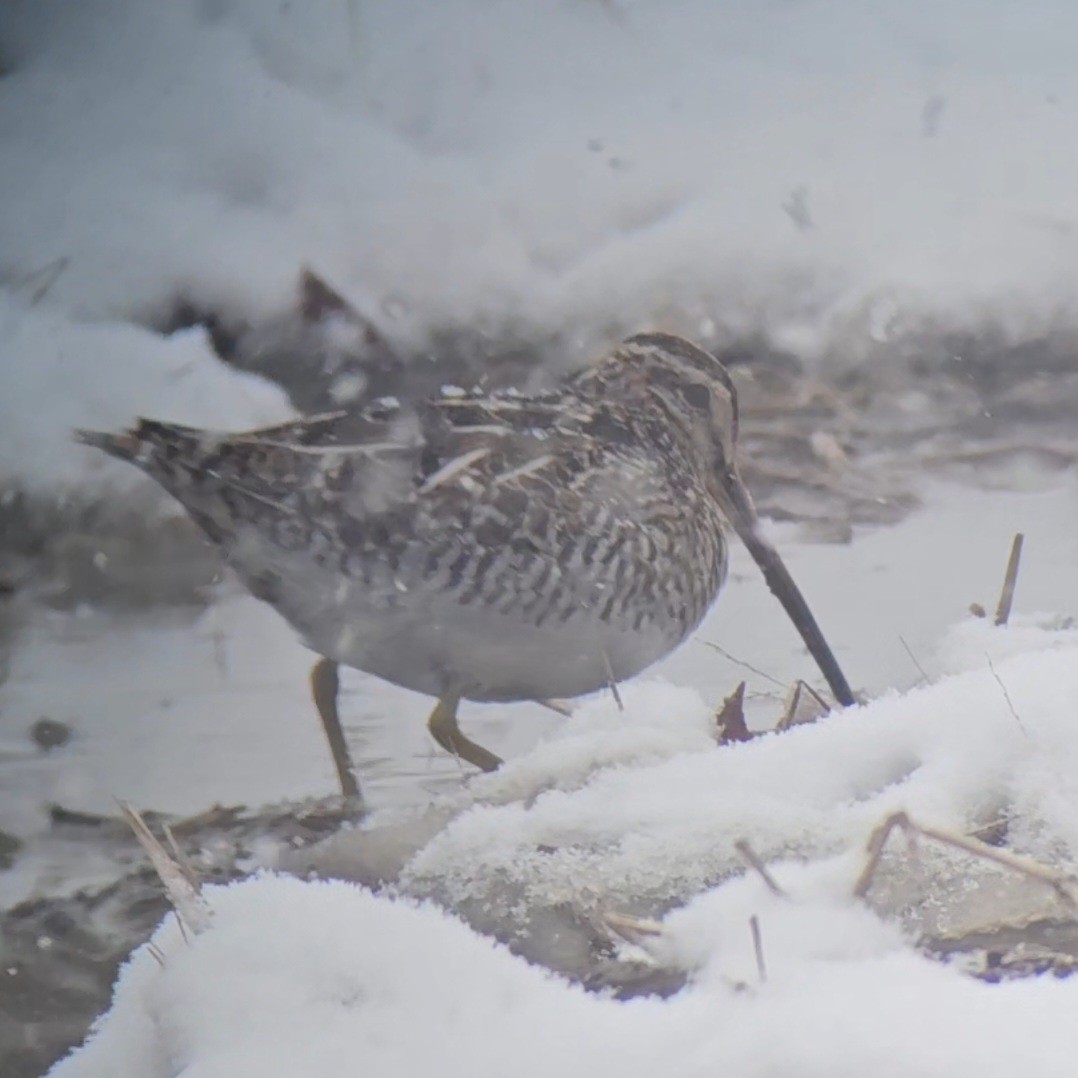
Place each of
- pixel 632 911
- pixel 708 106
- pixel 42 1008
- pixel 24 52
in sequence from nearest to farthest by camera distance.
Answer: pixel 632 911, pixel 42 1008, pixel 24 52, pixel 708 106

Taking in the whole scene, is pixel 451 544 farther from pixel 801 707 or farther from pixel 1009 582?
pixel 1009 582

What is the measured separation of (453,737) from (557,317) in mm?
373

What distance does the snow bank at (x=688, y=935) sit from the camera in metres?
0.67

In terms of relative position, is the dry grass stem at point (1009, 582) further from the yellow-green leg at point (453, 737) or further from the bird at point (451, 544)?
the yellow-green leg at point (453, 737)

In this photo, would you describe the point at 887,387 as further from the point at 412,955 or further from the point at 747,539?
the point at 412,955

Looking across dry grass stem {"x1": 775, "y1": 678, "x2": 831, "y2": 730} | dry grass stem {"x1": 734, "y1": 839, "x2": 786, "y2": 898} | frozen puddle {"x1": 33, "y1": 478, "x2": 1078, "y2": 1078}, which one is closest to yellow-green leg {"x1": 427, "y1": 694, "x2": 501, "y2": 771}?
frozen puddle {"x1": 33, "y1": 478, "x2": 1078, "y2": 1078}

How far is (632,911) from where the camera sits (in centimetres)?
87

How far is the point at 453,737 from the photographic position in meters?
1.24

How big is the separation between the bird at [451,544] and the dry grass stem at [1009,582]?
0.13m

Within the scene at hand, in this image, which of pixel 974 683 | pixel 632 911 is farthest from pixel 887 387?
pixel 632 911

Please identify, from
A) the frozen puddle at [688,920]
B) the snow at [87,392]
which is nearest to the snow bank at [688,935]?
the frozen puddle at [688,920]

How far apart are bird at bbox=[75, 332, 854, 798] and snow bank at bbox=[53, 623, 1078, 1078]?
214 mm

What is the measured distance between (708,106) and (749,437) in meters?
0.28

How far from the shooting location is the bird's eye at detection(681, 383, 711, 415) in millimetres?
1422
